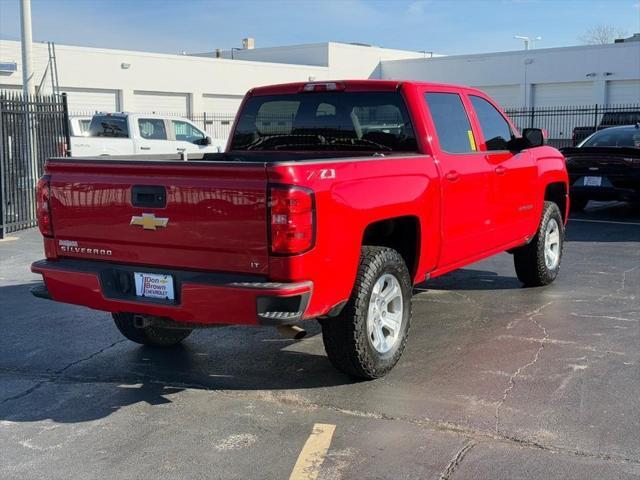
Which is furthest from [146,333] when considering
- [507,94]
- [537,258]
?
[507,94]

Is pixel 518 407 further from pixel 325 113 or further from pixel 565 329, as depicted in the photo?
pixel 325 113

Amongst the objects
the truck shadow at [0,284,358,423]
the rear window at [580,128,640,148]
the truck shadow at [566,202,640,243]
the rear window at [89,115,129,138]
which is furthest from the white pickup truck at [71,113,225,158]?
the truck shadow at [0,284,358,423]

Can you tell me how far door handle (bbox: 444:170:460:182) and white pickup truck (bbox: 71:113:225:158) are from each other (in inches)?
484

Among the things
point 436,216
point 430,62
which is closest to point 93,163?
point 436,216

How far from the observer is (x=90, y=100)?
35.0m

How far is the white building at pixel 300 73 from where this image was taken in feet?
113

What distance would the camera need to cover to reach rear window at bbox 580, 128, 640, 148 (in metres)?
13.4

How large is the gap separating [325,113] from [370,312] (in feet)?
6.28

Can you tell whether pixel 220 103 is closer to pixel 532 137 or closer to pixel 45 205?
pixel 532 137

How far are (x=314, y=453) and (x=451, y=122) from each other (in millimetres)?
3214

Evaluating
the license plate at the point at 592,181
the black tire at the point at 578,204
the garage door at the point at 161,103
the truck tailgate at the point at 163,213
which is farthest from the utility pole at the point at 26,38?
the garage door at the point at 161,103

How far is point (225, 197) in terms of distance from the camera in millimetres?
4262

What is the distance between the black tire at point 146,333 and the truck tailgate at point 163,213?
1056mm

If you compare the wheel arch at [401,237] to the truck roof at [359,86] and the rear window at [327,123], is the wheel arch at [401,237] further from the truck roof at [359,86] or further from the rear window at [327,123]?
the truck roof at [359,86]
